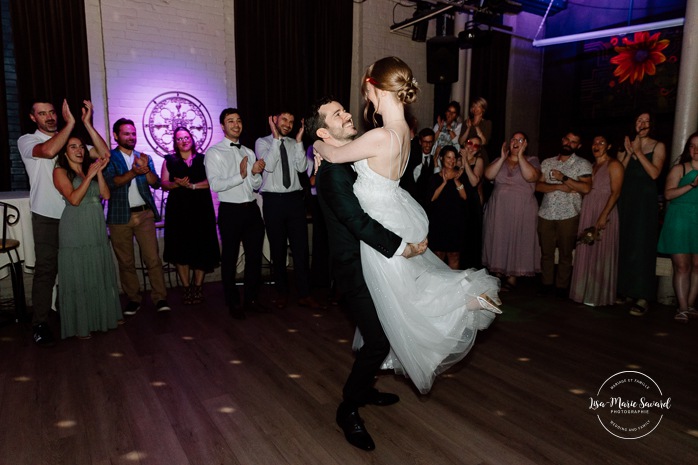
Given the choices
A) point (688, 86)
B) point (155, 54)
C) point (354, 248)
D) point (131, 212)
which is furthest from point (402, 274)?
point (688, 86)

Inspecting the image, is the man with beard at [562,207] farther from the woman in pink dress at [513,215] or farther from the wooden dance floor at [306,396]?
the wooden dance floor at [306,396]

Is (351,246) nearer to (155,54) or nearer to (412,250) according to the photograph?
(412,250)

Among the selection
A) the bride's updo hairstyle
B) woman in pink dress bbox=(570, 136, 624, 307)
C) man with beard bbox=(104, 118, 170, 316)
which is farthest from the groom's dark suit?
woman in pink dress bbox=(570, 136, 624, 307)

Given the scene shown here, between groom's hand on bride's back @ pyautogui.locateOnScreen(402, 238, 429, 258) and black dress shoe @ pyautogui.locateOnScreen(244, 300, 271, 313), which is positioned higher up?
groom's hand on bride's back @ pyautogui.locateOnScreen(402, 238, 429, 258)

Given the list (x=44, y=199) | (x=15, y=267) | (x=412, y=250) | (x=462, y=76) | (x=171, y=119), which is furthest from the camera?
(x=462, y=76)

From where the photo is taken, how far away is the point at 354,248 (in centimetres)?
206

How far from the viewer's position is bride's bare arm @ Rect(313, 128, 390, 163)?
1.88 m

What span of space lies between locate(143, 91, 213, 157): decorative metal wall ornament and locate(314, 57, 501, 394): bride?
3927mm

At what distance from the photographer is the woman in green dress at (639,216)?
3.97 metres

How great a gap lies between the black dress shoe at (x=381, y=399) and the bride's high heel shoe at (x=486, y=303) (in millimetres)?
821

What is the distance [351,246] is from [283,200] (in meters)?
2.04

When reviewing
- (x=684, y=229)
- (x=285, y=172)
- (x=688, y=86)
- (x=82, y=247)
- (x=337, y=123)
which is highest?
(x=688, y=86)

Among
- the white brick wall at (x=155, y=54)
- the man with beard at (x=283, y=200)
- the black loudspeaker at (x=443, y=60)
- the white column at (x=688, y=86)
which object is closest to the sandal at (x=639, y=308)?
the white column at (x=688, y=86)

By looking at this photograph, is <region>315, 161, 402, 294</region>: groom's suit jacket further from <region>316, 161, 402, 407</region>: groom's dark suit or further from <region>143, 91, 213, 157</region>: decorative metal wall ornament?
<region>143, 91, 213, 157</region>: decorative metal wall ornament
